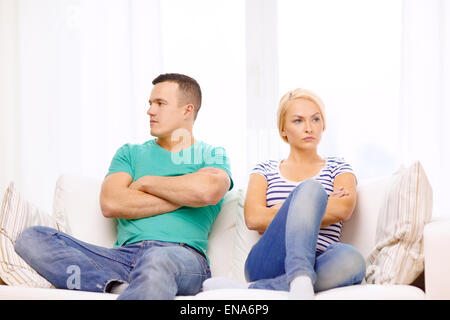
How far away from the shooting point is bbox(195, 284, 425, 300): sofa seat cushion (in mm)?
1376

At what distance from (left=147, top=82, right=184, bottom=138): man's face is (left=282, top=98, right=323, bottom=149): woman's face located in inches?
16.8

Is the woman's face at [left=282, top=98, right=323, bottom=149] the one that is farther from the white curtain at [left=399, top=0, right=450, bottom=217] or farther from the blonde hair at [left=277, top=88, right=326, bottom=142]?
the white curtain at [left=399, top=0, right=450, bottom=217]

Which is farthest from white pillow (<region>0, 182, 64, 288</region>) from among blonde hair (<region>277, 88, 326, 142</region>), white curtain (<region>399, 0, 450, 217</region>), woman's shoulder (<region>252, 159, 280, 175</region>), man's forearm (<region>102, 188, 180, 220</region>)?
white curtain (<region>399, 0, 450, 217</region>)

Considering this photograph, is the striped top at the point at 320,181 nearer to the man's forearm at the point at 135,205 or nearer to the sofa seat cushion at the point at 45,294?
the man's forearm at the point at 135,205

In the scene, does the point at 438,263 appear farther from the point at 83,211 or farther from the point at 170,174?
the point at 83,211

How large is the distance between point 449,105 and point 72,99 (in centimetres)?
203

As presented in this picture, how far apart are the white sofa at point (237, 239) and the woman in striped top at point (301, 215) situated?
0.07m

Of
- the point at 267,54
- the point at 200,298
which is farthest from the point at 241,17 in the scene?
the point at 200,298

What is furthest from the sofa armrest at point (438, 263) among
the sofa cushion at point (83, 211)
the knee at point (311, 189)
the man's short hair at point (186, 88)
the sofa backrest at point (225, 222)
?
the sofa cushion at point (83, 211)

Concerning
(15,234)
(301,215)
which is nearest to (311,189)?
(301,215)

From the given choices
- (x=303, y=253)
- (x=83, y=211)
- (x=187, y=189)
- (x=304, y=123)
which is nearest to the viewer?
(x=303, y=253)

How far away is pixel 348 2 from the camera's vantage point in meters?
2.73

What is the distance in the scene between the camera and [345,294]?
1384 millimetres

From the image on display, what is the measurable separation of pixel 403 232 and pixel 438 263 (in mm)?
174
